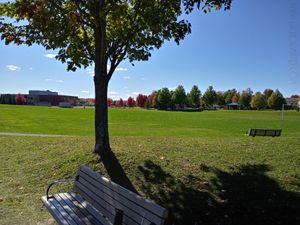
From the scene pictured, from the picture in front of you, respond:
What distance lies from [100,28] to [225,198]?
550 centimetres

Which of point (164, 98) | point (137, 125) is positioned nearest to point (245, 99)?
point (164, 98)

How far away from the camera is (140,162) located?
8547 mm

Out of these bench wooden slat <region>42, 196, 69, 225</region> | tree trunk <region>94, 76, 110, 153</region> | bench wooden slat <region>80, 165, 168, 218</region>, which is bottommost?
bench wooden slat <region>42, 196, 69, 225</region>

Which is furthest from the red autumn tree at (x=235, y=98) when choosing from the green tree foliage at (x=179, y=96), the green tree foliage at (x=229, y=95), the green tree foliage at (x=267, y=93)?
the green tree foliage at (x=179, y=96)

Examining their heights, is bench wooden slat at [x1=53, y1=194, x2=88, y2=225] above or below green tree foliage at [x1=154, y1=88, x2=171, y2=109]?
below

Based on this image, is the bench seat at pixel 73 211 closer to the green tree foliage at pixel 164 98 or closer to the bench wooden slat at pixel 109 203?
the bench wooden slat at pixel 109 203

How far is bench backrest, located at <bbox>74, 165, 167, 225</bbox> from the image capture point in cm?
357

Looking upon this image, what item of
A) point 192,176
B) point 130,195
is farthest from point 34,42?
point 130,195

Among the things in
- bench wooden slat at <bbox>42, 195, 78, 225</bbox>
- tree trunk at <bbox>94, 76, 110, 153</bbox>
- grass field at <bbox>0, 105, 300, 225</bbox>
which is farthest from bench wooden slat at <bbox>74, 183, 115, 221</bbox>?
tree trunk at <bbox>94, 76, 110, 153</bbox>

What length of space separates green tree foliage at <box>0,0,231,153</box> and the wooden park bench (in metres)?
3.40

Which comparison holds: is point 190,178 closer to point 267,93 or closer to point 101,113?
point 101,113

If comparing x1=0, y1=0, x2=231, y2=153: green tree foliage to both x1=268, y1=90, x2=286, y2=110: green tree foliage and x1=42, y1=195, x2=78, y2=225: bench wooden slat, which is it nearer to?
x1=42, y1=195, x2=78, y2=225: bench wooden slat

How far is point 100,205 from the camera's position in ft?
16.2

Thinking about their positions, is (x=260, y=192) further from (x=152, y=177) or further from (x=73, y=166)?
(x=73, y=166)
